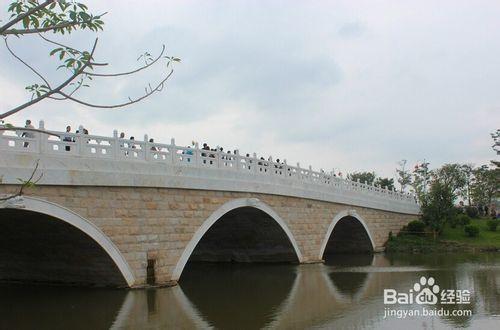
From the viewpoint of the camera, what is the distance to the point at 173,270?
1355 cm

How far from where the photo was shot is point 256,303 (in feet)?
39.7

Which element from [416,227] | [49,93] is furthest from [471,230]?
[49,93]

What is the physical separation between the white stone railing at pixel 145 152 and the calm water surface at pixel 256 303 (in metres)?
3.39

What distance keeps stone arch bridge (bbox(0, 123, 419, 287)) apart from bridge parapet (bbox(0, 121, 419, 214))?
0.02 m

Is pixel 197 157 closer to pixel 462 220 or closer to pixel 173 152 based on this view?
pixel 173 152

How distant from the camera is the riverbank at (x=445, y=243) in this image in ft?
92.5

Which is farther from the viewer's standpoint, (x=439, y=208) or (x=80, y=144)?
(x=439, y=208)

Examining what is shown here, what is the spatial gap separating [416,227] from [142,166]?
73.2ft

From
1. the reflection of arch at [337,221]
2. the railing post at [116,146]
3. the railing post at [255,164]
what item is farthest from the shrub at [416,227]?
the railing post at [116,146]

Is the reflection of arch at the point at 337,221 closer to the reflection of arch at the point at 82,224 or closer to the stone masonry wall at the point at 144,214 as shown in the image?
the stone masonry wall at the point at 144,214

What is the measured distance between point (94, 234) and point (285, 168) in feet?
31.4

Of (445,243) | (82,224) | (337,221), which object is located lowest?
(445,243)

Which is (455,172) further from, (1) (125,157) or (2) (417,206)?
(1) (125,157)

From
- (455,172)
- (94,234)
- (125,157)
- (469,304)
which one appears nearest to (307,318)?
(469,304)
